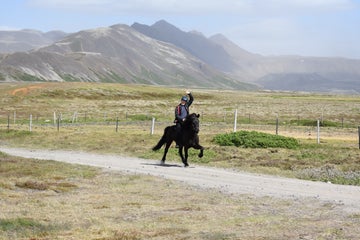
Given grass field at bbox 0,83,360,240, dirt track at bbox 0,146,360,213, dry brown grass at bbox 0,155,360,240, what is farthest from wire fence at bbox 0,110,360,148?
dry brown grass at bbox 0,155,360,240

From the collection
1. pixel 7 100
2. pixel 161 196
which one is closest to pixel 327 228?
pixel 161 196

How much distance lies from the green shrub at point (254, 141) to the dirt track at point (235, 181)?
6456mm

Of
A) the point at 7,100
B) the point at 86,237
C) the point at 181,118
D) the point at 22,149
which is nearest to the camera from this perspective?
the point at 86,237

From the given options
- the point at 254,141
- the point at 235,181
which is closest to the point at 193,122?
the point at 235,181

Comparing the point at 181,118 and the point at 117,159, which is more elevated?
the point at 181,118

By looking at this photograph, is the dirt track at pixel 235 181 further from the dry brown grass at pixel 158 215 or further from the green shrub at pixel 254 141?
the green shrub at pixel 254 141

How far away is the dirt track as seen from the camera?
1792cm

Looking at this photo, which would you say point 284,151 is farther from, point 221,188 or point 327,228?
point 327,228

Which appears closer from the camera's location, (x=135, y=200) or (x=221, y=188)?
(x=135, y=200)

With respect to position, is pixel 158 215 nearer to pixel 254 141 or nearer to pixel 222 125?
pixel 254 141

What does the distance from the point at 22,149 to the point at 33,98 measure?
80531 mm

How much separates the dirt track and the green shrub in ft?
21.2

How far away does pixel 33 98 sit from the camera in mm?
113625

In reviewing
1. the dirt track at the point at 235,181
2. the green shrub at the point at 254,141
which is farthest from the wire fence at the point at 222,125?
the dirt track at the point at 235,181
